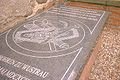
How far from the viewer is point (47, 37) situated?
1.78 m

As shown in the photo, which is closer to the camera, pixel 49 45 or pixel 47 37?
pixel 49 45

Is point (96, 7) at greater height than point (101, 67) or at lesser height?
greater

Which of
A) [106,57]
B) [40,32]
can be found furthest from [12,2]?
[106,57]

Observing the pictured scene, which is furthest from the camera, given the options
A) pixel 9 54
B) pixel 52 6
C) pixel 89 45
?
pixel 52 6

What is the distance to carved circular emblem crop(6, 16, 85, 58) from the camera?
155 centimetres

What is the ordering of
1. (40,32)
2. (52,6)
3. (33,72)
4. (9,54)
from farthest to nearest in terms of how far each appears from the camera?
(52,6) → (40,32) → (9,54) → (33,72)

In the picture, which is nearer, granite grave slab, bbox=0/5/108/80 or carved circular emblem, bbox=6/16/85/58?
granite grave slab, bbox=0/5/108/80

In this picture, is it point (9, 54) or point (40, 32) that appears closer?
point (9, 54)

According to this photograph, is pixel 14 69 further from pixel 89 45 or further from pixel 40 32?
pixel 89 45

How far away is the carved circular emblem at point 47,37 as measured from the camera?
5.10 feet

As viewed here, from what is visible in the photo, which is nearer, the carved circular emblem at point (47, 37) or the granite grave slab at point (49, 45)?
the granite grave slab at point (49, 45)

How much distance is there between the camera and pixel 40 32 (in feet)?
6.18

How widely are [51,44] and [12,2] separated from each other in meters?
0.81

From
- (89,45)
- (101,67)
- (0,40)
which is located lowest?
(101,67)
